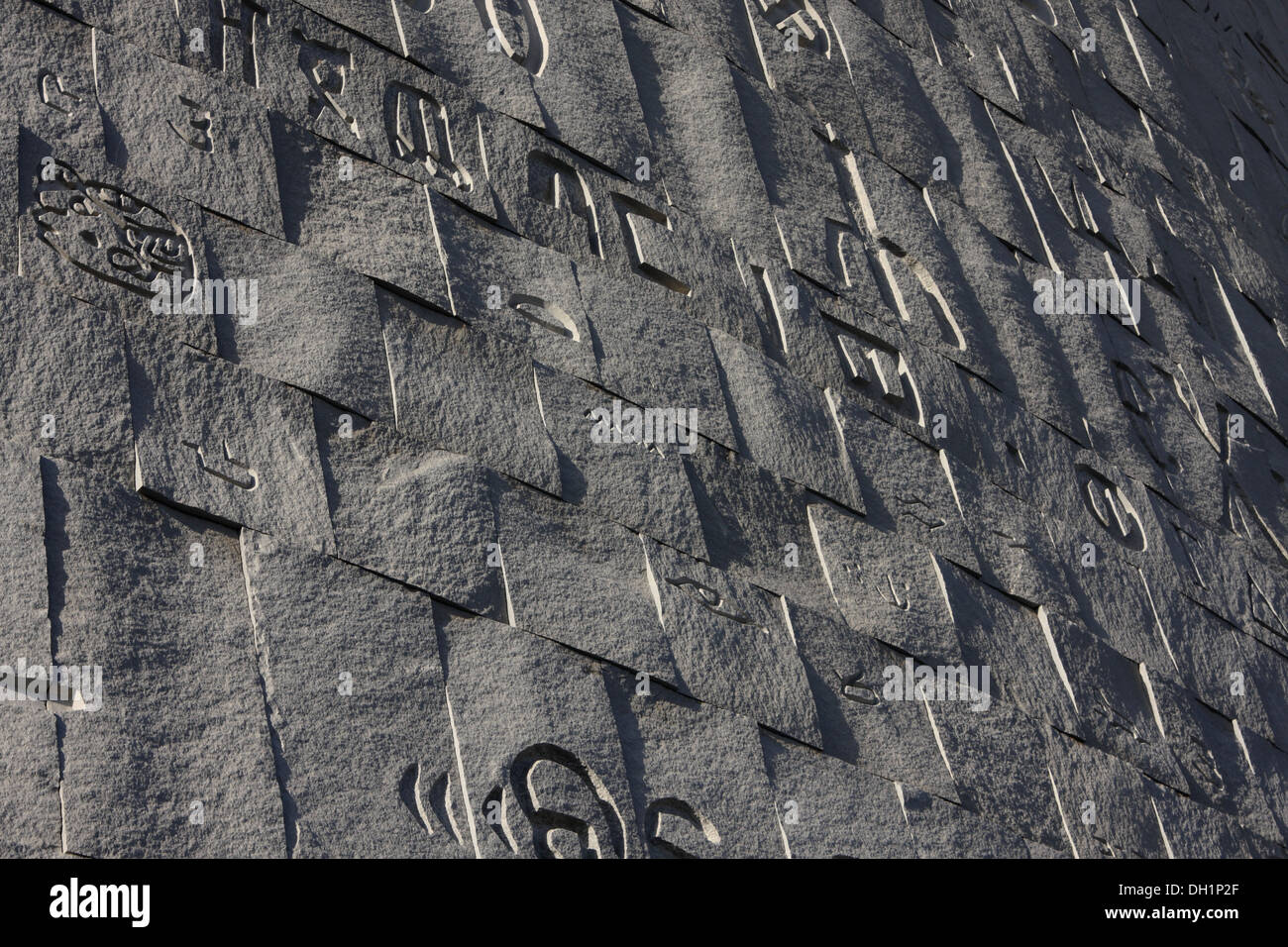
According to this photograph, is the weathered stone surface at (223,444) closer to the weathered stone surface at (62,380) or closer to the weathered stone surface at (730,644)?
the weathered stone surface at (62,380)

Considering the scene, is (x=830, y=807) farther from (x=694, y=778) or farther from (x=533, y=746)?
(x=533, y=746)

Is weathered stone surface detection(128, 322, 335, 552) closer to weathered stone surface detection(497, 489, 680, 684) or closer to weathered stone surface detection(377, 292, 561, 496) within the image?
weathered stone surface detection(377, 292, 561, 496)

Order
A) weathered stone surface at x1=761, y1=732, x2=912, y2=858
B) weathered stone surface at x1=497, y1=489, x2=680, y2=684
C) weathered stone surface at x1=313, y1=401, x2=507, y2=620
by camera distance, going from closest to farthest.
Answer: weathered stone surface at x1=313, y1=401, x2=507, y2=620 → weathered stone surface at x1=497, y1=489, x2=680, y2=684 → weathered stone surface at x1=761, y1=732, x2=912, y2=858

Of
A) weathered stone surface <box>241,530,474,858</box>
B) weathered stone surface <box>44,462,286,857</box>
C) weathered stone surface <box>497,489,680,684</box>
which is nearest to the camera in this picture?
weathered stone surface <box>44,462,286,857</box>

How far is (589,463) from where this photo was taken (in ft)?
11.0

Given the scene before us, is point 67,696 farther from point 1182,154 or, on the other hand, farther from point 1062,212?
point 1182,154

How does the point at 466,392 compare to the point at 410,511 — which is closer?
the point at 410,511

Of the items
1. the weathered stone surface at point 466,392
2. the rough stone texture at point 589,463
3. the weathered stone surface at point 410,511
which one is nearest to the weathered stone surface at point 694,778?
the rough stone texture at point 589,463

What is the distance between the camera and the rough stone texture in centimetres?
267

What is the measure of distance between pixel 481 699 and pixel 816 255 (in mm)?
1919

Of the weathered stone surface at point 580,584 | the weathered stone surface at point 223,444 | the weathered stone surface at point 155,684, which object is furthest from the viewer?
the weathered stone surface at point 580,584

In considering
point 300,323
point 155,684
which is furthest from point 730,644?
point 155,684

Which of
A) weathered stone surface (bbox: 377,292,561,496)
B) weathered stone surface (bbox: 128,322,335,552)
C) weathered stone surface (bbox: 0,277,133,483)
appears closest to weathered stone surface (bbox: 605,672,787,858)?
weathered stone surface (bbox: 377,292,561,496)

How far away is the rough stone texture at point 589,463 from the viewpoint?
2674mm
